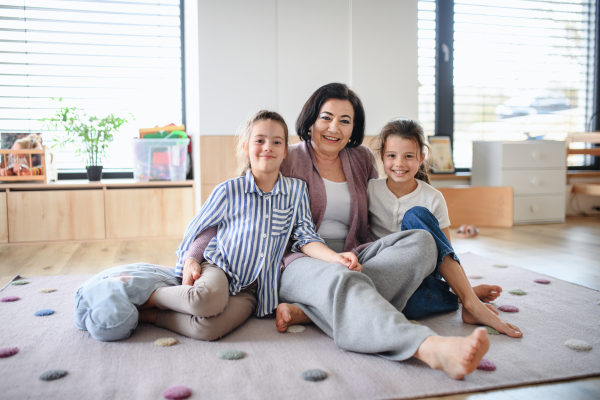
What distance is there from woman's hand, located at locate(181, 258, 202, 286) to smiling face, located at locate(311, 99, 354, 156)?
1.93 feet

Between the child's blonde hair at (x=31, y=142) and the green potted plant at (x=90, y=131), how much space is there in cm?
12

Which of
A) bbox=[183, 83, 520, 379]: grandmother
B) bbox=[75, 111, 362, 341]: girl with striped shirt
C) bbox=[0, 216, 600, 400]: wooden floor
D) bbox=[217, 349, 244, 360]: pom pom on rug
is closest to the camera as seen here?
bbox=[183, 83, 520, 379]: grandmother

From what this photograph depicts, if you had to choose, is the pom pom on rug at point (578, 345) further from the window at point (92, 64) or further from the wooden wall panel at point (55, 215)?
the window at point (92, 64)

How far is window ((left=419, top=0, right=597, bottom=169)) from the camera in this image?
148 inches

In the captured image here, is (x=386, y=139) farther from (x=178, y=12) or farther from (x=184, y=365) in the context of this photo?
(x=178, y=12)

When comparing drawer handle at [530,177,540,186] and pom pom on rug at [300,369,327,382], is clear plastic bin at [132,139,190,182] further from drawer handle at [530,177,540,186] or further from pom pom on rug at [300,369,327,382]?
drawer handle at [530,177,540,186]

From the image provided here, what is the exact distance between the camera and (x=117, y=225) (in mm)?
2875

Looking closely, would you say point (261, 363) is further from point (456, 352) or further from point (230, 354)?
point (456, 352)

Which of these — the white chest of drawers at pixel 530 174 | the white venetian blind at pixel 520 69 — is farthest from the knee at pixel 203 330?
the white venetian blind at pixel 520 69

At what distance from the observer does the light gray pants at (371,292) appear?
1.00 meters

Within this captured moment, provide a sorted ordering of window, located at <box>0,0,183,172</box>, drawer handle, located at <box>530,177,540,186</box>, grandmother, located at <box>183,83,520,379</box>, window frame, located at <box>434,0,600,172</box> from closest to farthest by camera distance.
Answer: grandmother, located at <box>183,83,520,379</box> → window, located at <box>0,0,183,172</box> → drawer handle, located at <box>530,177,540,186</box> → window frame, located at <box>434,0,600,172</box>

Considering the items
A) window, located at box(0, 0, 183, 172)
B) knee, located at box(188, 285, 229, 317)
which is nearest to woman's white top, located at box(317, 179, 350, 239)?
knee, located at box(188, 285, 229, 317)

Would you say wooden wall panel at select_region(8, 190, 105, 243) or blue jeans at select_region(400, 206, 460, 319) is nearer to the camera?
blue jeans at select_region(400, 206, 460, 319)

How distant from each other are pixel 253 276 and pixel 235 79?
173 centimetres
